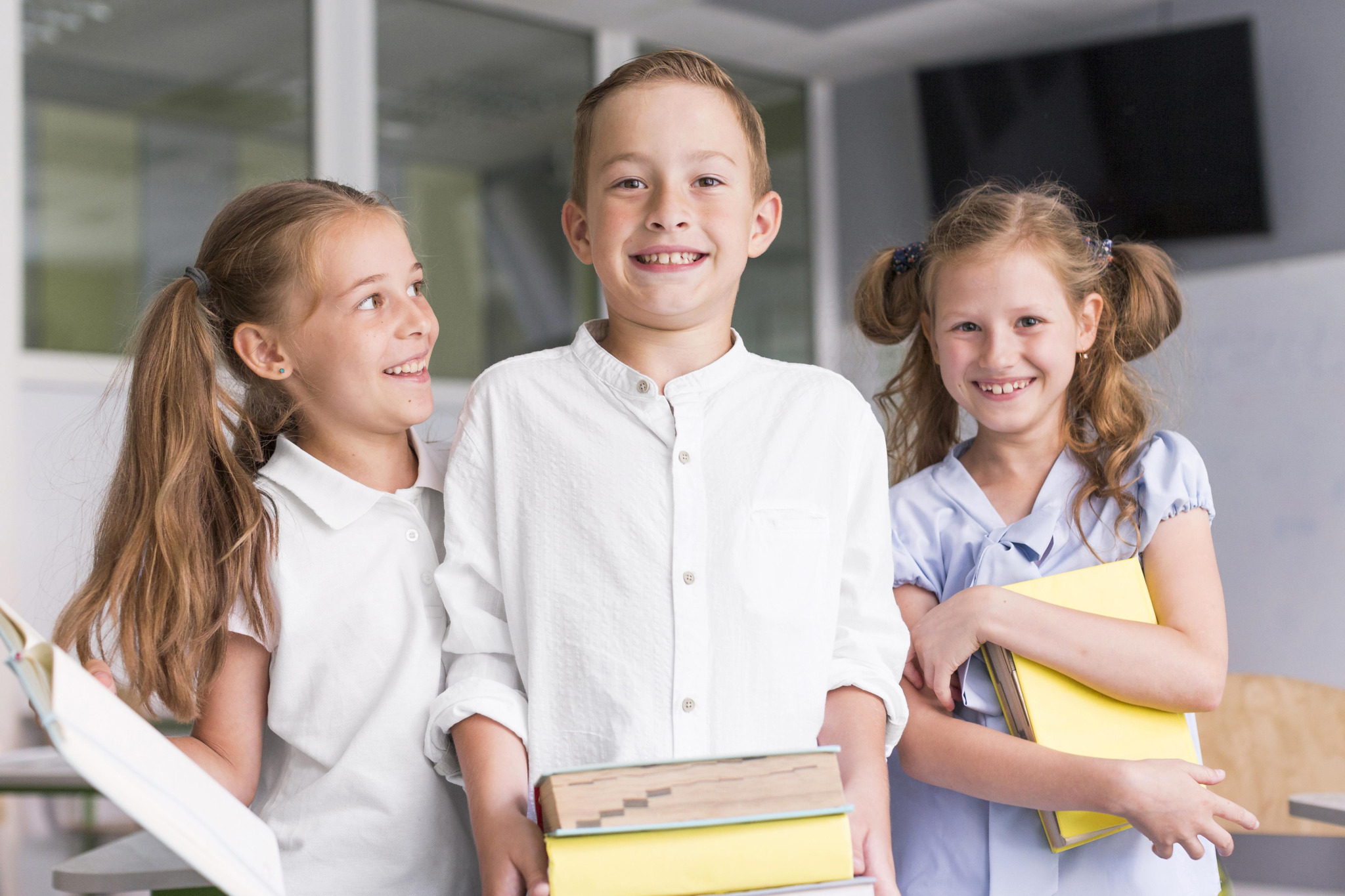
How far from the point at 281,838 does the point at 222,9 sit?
9.05 ft

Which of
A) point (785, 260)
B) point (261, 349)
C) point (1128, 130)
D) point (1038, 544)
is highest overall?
point (1128, 130)

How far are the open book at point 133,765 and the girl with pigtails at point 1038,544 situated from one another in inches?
26.8

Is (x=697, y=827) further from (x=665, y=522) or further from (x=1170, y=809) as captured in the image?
(x=1170, y=809)

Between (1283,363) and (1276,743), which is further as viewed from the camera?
(1283,363)

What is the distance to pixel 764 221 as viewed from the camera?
45.3 inches

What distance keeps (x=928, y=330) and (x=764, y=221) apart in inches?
13.6

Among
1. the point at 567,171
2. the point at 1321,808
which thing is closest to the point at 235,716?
the point at 1321,808

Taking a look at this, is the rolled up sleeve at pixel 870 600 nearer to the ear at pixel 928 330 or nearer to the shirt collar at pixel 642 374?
the shirt collar at pixel 642 374

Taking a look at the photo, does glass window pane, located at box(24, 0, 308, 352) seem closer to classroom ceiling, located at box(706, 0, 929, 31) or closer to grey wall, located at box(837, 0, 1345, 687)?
classroom ceiling, located at box(706, 0, 929, 31)

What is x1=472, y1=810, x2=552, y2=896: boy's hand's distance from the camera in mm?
849

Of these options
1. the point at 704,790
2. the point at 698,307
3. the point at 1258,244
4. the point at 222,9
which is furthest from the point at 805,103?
the point at 704,790

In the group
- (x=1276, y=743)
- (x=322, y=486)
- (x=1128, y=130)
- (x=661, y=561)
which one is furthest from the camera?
(x=1128, y=130)

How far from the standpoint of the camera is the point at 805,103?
175 inches

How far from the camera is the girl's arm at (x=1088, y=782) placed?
1.08 metres
